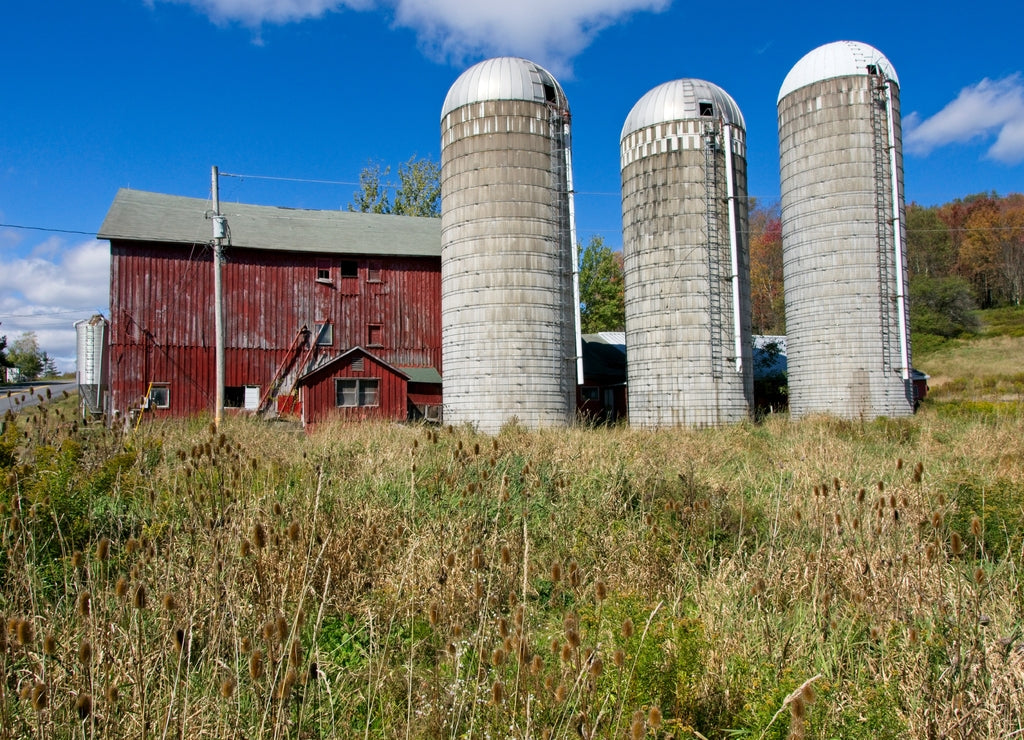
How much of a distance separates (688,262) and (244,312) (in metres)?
15.1

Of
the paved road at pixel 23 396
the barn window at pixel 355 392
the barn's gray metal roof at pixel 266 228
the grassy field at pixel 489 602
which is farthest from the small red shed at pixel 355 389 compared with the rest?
the grassy field at pixel 489 602

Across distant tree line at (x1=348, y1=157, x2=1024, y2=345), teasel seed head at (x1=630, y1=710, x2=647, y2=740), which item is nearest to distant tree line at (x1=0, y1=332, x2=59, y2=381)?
distant tree line at (x1=348, y1=157, x2=1024, y2=345)

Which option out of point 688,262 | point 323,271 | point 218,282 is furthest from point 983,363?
point 218,282

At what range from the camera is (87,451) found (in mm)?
6773

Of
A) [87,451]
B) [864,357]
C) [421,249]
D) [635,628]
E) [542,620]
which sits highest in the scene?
[421,249]

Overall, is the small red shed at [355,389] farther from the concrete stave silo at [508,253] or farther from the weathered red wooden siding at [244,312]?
the concrete stave silo at [508,253]

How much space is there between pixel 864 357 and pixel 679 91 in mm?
9491

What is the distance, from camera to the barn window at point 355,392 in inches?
900

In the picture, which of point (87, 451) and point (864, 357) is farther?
point (864, 357)

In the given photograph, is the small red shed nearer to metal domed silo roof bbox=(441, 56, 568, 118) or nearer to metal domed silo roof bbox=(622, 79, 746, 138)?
metal domed silo roof bbox=(441, 56, 568, 118)

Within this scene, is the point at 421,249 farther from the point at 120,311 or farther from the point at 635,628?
the point at 635,628

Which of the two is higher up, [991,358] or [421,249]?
[421,249]

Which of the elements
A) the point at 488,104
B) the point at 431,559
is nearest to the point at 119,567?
the point at 431,559

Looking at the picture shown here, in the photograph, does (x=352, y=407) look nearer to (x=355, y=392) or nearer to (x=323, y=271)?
(x=355, y=392)
